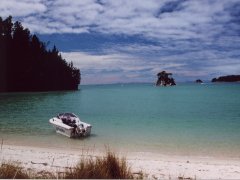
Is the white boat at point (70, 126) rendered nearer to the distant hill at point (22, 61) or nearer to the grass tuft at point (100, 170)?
the grass tuft at point (100, 170)

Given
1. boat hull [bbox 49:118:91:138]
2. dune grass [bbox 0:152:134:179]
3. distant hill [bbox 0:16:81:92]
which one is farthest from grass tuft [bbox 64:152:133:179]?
distant hill [bbox 0:16:81:92]

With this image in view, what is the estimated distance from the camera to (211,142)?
22.0 meters

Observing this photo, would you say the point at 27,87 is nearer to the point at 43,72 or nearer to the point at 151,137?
the point at 43,72

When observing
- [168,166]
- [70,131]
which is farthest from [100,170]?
[70,131]

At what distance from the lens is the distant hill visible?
358 ft

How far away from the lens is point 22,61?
113438mm

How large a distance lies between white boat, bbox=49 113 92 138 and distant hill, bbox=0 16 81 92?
86.3 metres

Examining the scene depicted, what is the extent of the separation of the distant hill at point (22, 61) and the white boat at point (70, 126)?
86285mm

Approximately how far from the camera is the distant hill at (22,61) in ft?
358

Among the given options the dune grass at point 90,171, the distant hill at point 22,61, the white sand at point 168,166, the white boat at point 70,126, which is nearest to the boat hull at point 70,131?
the white boat at point 70,126

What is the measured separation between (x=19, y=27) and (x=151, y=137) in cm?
9729

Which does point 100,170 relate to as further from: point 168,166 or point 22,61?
point 22,61

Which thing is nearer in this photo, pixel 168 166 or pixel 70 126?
pixel 168 166

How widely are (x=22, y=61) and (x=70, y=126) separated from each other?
95861mm
